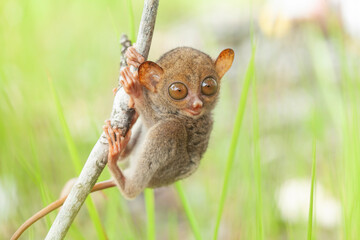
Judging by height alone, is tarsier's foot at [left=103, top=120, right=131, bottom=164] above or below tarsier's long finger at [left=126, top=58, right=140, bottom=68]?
below

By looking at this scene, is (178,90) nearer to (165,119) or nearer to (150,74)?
(150,74)

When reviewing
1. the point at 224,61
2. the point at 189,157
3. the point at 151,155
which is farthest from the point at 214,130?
the point at 224,61

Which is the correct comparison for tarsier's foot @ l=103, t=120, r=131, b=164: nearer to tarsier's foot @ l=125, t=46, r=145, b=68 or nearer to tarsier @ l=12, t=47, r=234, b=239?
tarsier @ l=12, t=47, r=234, b=239

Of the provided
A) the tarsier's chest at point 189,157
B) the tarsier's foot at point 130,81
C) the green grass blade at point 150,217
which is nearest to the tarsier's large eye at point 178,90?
the tarsier's foot at point 130,81

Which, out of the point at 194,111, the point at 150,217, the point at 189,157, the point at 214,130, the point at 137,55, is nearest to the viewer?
the point at 137,55

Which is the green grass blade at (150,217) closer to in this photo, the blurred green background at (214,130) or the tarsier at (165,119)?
the tarsier at (165,119)

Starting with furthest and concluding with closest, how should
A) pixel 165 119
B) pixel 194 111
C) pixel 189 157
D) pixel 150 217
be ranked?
1. pixel 150 217
2. pixel 189 157
3. pixel 165 119
4. pixel 194 111

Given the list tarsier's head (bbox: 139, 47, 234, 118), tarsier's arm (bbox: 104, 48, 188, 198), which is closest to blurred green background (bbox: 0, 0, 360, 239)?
tarsier's arm (bbox: 104, 48, 188, 198)
